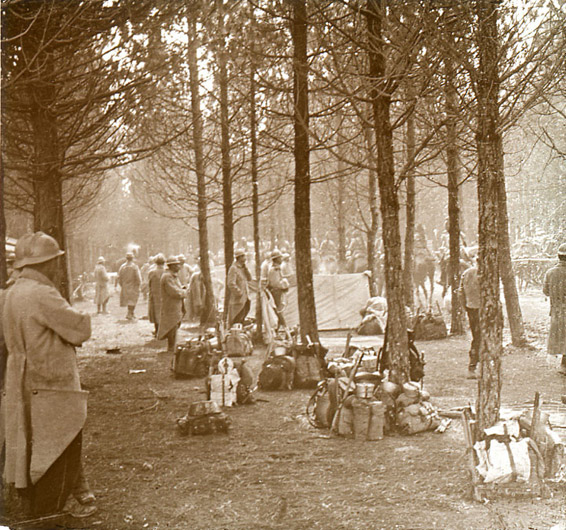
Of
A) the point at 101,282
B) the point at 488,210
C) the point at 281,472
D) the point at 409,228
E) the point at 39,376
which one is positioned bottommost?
the point at 281,472

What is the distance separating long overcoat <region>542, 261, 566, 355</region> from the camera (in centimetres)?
1020

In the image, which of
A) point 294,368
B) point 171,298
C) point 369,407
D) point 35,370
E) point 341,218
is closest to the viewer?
point 35,370

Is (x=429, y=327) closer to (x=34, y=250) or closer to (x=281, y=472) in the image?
(x=281, y=472)

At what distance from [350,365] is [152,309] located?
784 centimetres

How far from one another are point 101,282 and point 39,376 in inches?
743

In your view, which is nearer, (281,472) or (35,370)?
(35,370)

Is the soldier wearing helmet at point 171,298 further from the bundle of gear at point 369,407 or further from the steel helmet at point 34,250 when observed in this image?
the steel helmet at point 34,250

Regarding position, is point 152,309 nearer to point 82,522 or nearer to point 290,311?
point 290,311

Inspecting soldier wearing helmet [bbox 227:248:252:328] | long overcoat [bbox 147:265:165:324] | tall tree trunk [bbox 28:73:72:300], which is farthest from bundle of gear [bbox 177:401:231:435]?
long overcoat [bbox 147:265:165:324]

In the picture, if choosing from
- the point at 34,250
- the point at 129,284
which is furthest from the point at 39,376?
the point at 129,284

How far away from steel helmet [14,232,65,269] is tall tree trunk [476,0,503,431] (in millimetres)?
3496

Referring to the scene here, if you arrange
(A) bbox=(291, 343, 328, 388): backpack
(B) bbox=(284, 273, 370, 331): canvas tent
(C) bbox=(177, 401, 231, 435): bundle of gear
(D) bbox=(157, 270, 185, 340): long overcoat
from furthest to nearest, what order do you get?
1. (B) bbox=(284, 273, 370, 331): canvas tent
2. (D) bbox=(157, 270, 185, 340): long overcoat
3. (A) bbox=(291, 343, 328, 388): backpack
4. (C) bbox=(177, 401, 231, 435): bundle of gear

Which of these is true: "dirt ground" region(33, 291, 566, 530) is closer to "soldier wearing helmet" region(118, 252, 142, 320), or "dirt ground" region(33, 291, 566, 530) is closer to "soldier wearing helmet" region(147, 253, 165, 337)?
"soldier wearing helmet" region(147, 253, 165, 337)

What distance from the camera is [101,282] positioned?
2316 cm
